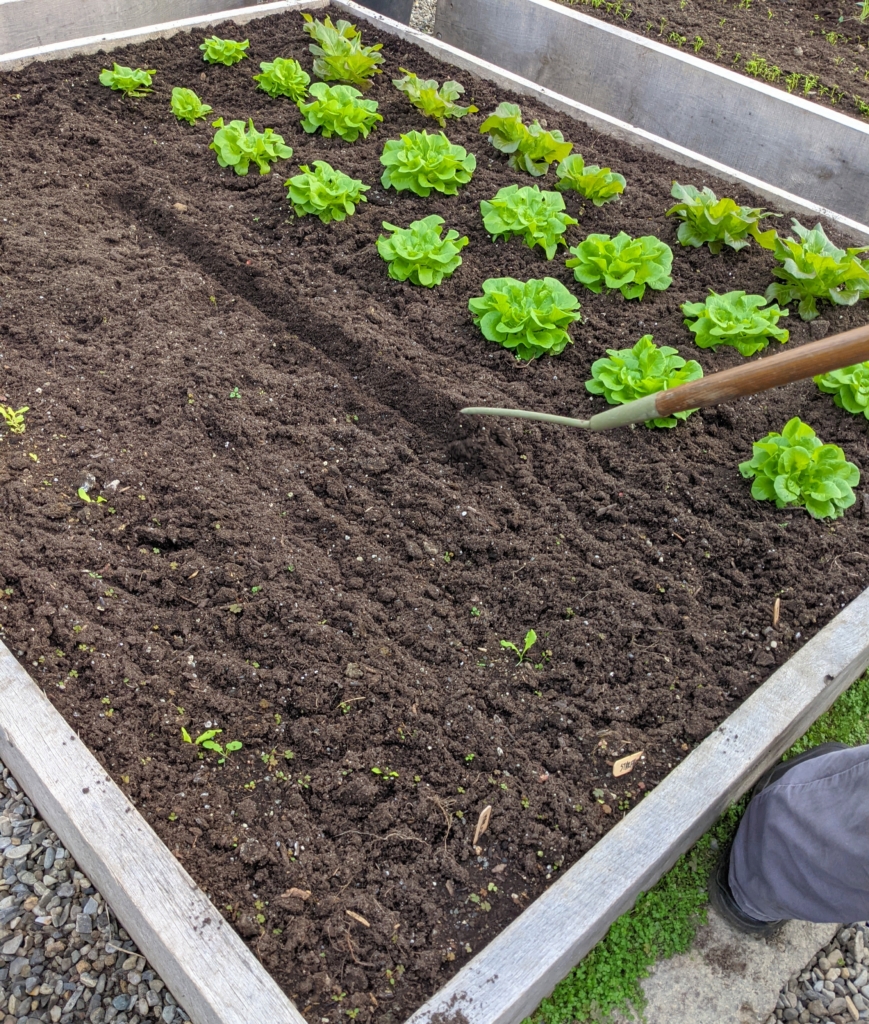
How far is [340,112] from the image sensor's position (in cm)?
398

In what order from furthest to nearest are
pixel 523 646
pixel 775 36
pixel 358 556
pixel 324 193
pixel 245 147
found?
pixel 775 36 < pixel 245 147 < pixel 324 193 < pixel 358 556 < pixel 523 646

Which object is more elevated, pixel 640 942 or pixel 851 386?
pixel 851 386

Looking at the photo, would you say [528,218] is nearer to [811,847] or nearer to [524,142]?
[524,142]

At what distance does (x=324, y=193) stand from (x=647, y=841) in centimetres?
291

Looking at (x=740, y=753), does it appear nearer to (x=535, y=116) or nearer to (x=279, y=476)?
(x=279, y=476)

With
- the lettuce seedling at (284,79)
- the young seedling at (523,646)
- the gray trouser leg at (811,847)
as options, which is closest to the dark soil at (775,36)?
the lettuce seedling at (284,79)

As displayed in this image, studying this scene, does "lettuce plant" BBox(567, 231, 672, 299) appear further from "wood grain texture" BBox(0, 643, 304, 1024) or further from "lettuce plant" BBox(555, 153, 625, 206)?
"wood grain texture" BBox(0, 643, 304, 1024)

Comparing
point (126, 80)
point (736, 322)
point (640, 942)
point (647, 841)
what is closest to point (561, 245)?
point (736, 322)

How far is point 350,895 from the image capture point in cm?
188

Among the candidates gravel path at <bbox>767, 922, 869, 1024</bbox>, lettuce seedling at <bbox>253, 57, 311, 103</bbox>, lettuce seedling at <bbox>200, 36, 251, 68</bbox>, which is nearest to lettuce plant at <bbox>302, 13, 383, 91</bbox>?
lettuce seedling at <bbox>253, 57, 311, 103</bbox>

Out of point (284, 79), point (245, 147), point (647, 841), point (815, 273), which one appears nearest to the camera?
point (647, 841)

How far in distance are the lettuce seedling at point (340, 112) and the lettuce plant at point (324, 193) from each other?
1.69ft

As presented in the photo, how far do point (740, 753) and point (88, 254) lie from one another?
316cm

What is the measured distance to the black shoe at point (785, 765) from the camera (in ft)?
7.40
